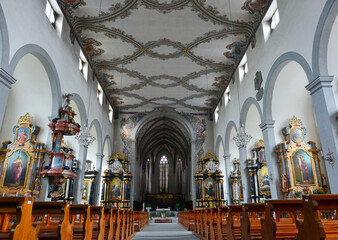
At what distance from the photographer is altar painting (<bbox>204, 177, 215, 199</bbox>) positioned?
62.8 feet

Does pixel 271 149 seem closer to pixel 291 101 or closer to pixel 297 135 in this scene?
pixel 297 135

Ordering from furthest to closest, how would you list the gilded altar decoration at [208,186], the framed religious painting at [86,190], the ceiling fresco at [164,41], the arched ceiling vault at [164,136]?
the arched ceiling vault at [164,136]
the gilded altar decoration at [208,186]
the framed religious painting at [86,190]
the ceiling fresco at [164,41]

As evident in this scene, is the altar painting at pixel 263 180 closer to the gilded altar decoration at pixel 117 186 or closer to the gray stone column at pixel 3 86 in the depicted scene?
the gilded altar decoration at pixel 117 186

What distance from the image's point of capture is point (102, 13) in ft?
35.5

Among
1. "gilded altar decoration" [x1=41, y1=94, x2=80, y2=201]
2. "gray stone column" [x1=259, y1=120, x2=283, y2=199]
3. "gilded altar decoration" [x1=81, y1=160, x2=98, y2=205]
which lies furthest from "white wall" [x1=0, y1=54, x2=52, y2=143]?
"gray stone column" [x1=259, y1=120, x2=283, y2=199]

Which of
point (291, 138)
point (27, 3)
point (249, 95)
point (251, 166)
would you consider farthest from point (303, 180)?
point (27, 3)

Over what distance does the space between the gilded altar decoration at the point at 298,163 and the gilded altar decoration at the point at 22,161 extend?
32.5 feet

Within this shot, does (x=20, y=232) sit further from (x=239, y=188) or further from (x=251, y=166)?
(x=239, y=188)

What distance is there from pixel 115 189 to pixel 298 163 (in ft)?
41.9

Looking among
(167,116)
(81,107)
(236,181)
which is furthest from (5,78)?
(167,116)

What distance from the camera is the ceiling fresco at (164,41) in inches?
414

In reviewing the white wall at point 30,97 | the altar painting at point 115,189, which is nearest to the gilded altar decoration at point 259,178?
the altar painting at point 115,189

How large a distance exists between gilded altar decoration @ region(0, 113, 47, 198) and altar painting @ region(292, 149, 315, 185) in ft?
35.0

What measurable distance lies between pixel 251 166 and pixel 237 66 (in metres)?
5.59
